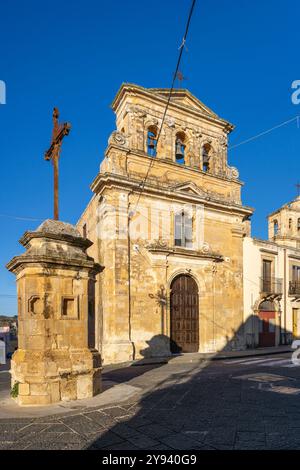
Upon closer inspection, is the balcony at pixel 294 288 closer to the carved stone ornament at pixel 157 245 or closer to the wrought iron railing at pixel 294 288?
the wrought iron railing at pixel 294 288

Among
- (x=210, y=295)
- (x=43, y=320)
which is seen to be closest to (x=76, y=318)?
(x=43, y=320)

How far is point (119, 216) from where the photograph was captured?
53.1 feet

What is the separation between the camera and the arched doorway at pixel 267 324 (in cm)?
2133

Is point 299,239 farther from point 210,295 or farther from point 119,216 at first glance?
point 119,216

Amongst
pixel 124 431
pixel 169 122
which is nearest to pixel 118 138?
pixel 169 122

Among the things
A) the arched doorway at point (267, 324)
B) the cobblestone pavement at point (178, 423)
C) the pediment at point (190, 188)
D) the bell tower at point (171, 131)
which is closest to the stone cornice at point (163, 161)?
the bell tower at point (171, 131)

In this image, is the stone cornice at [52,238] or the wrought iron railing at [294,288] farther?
the wrought iron railing at [294,288]

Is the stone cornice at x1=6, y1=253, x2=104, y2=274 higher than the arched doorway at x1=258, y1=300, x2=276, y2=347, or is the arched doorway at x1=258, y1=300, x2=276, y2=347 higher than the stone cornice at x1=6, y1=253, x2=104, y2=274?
the stone cornice at x1=6, y1=253, x2=104, y2=274

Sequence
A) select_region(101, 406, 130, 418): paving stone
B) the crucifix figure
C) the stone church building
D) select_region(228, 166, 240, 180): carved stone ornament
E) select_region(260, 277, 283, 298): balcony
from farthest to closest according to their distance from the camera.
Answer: select_region(260, 277, 283, 298): balcony → select_region(228, 166, 240, 180): carved stone ornament → the stone church building → the crucifix figure → select_region(101, 406, 130, 418): paving stone

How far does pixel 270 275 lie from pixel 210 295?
19.8 ft

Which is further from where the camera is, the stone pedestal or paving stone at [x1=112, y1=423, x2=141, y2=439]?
the stone pedestal

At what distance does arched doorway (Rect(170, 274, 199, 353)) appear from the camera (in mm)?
17562

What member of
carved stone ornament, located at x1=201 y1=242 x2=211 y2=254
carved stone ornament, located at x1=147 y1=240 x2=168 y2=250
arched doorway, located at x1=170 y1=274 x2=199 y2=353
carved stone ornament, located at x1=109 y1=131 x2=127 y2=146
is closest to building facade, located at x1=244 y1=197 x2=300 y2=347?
carved stone ornament, located at x1=201 y1=242 x2=211 y2=254

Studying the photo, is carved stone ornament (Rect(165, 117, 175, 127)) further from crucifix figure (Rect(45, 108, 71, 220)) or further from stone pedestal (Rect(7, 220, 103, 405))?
stone pedestal (Rect(7, 220, 103, 405))
